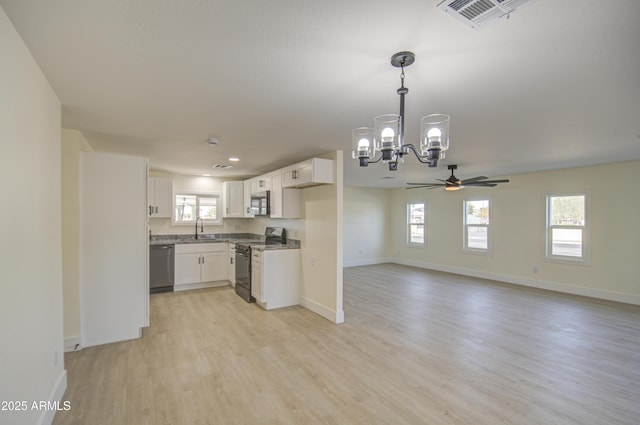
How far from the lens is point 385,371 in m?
2.88

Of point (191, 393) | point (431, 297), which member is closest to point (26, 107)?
point (191, 393)

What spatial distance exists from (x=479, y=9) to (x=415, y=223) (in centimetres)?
809

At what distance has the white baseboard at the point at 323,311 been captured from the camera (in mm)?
4172

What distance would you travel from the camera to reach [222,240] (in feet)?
21.0

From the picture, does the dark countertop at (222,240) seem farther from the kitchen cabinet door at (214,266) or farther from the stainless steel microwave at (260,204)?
the stainless steel microwave at (260,204)

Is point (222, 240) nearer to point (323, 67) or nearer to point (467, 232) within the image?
point (323, 67)

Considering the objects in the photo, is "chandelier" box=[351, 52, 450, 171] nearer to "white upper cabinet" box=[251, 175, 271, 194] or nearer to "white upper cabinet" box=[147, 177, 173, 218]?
"white upper cabinet" box=[251, 175, 271, 194]

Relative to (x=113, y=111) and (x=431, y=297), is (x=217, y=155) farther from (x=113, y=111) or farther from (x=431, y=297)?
(x=431, y=297)

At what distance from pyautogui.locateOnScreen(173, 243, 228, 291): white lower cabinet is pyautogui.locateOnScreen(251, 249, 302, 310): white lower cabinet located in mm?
1564

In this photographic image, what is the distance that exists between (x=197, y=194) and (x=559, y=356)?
6.79 m

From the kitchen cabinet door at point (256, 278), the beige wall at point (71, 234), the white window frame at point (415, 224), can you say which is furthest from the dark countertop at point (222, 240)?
the white window frame at point (415, 224)

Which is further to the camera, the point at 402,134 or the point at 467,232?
the point at 467,232

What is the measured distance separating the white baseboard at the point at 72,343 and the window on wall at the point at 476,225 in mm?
7779

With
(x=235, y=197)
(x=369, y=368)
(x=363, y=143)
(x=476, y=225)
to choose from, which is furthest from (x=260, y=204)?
(x=476, y=225)
